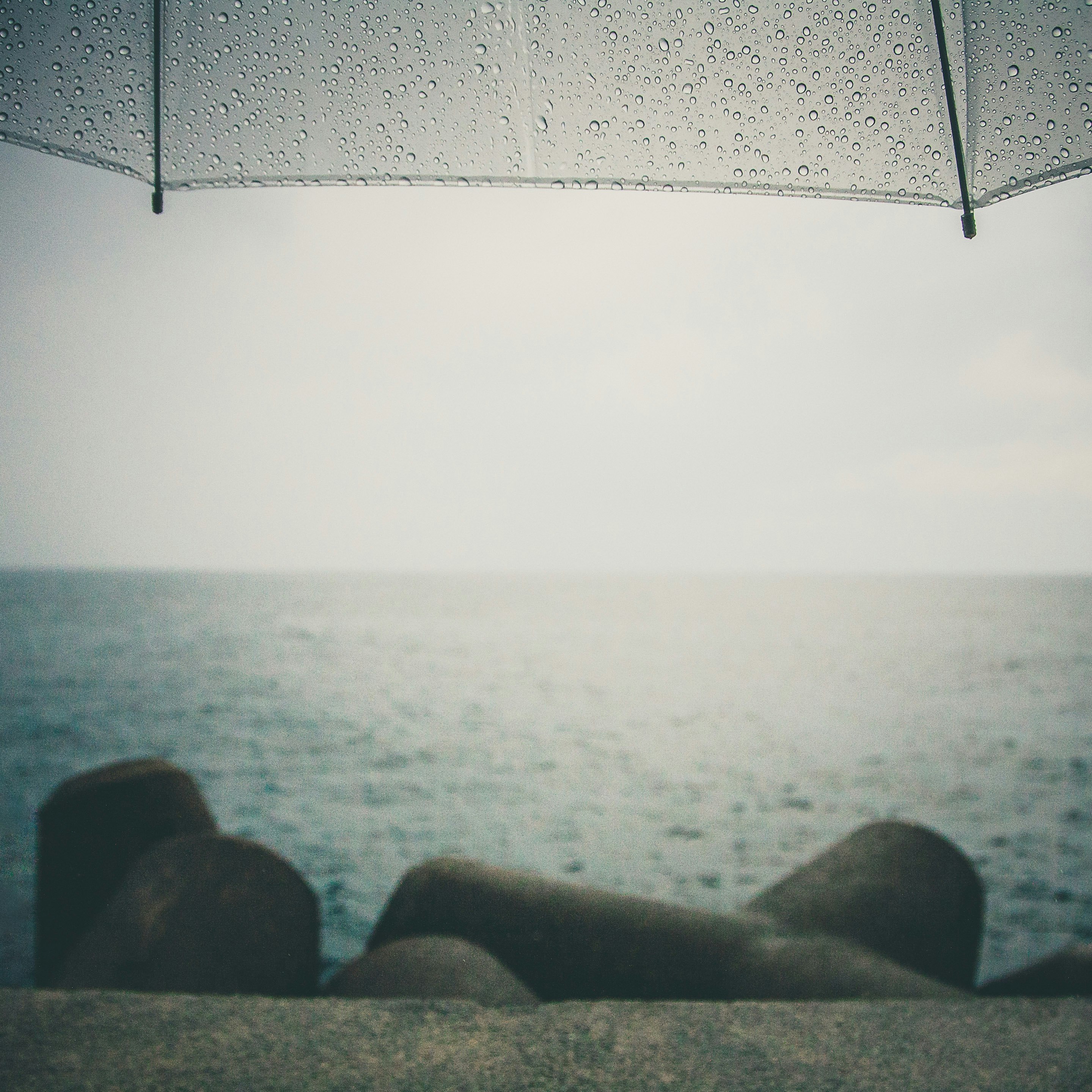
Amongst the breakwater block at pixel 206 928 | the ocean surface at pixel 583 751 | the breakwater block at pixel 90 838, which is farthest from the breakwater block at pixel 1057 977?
the ocean surface at pixel 583 751

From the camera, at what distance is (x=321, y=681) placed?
1131 inches

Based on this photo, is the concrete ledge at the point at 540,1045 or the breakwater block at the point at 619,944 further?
the breakwater block at the point at 619,944

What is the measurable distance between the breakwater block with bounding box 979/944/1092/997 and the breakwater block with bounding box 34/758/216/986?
13.5ft

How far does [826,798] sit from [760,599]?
335 feet

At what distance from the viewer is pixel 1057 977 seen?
2691 mm

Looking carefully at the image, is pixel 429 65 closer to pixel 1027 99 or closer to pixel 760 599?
pixel 1027 99

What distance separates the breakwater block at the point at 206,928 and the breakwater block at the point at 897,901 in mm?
2300

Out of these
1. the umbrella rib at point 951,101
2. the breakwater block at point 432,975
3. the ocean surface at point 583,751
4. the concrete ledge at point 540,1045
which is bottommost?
the ocean surface at point 583,751

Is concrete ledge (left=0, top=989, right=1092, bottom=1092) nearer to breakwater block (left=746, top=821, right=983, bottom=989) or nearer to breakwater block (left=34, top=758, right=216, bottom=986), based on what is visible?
breakwater block (left=746, top=821, right=983, bottom=989)

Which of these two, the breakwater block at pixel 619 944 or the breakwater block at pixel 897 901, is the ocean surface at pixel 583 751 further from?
the breakwater block at pixel 619 944

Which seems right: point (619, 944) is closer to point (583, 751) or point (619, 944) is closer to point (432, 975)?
point (432, 975)

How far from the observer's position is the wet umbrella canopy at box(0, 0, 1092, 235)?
1.73 m

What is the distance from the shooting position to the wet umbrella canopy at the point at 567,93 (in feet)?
5.67

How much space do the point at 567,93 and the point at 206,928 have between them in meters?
3.32
